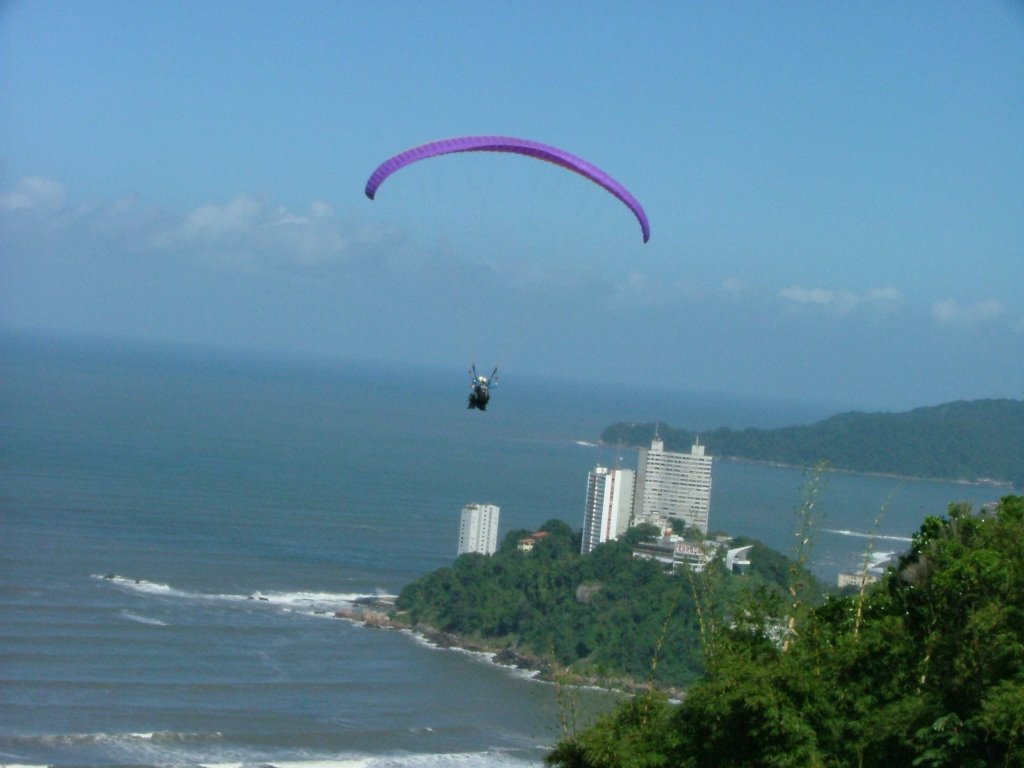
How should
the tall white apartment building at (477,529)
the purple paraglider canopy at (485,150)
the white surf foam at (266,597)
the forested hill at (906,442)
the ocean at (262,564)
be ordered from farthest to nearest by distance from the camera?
the forested hill at (906,442)
the tall white apartment building at (477,529)
the white surf foam at (266,597)
the ocean at (262,564)
the purple paraglider canopy at (485,150)

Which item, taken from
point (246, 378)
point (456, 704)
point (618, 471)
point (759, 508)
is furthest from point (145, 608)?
point (246, 378)

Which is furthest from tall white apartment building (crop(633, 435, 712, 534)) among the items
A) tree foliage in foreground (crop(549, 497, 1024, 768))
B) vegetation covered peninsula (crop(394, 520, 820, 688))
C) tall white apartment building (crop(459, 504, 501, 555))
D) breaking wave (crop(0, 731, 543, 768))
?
tree foliage in foreground (crop(549, 497, 1024, 768))

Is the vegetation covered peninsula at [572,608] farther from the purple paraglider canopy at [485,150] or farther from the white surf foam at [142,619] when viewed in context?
the purple paraglider canopy at [485,150]

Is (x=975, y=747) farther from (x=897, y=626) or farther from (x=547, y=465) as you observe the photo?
(x=547, y=465)

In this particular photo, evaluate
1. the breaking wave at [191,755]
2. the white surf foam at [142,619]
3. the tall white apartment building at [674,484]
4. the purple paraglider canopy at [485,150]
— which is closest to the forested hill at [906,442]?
the tall white apartment building at [674,484]

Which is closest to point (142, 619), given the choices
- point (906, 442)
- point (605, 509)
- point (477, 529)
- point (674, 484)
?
point (477, 529)
